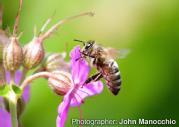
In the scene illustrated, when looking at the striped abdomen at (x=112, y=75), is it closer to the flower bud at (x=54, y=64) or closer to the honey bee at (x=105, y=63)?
the honey bee at (x=105, y=63)

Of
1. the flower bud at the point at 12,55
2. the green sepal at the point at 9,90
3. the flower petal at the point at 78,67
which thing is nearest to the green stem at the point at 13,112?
the green sepal at the point at 9,90

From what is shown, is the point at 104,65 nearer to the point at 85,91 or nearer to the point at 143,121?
the point at 85,91

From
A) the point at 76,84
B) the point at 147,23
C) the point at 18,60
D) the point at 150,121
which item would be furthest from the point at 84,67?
the point at 147,23

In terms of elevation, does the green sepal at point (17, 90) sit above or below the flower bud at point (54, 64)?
below

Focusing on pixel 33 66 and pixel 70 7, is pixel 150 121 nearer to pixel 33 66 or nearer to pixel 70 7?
pixel 70 7

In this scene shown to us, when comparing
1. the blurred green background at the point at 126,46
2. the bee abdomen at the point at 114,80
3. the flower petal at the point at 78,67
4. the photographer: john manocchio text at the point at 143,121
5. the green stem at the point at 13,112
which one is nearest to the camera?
the green stem at the point at 13,112
